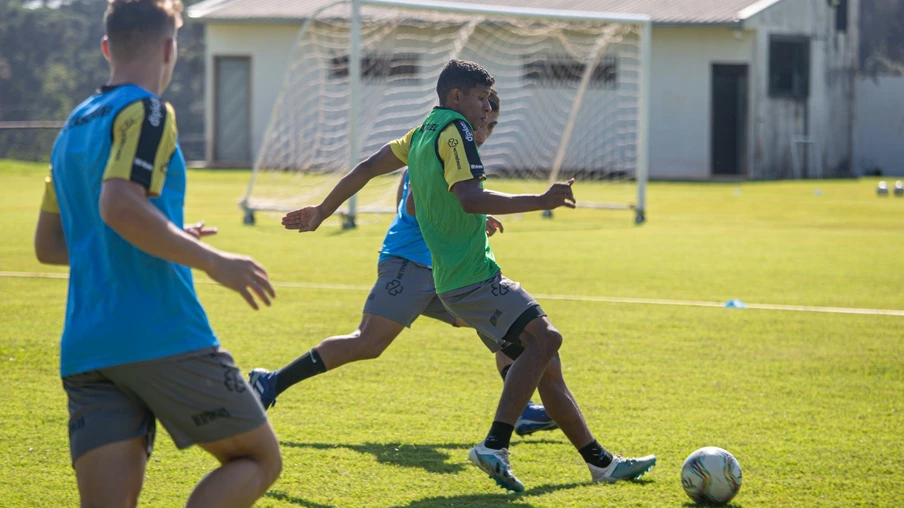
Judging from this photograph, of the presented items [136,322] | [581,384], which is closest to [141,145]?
[136,322]

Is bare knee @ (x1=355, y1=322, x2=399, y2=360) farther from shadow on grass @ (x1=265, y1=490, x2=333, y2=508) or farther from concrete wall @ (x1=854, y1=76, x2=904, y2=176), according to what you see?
concrete wall @ (x1=854, y1=76, x2=904, y2=176)

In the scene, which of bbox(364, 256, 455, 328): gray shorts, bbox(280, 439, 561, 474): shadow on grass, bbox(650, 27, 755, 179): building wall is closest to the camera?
bbox(280, 439, 561, 474): shadow on grass

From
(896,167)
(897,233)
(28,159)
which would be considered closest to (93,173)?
(897,233)

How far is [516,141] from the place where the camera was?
29.4m

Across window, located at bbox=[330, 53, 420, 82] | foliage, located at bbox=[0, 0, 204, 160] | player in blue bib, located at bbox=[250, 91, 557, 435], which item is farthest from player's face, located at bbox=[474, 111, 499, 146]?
foliage, located at bbox=[0, 0, 204, 160]

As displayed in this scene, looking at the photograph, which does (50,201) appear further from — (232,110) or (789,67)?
(232,110)

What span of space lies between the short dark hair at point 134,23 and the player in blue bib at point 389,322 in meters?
2.85

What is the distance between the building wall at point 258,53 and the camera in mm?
35875

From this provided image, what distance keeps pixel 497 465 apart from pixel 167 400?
1.97 metres

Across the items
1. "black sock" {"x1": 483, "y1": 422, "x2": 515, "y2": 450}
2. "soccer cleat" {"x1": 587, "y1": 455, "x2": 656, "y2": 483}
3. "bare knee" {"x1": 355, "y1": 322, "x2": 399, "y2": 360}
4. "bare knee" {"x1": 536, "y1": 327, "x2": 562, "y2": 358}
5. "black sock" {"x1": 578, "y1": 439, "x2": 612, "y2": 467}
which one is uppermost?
"bare knee" {"x1": 536, "y1": 327, "x2": 562, "y2": 358}

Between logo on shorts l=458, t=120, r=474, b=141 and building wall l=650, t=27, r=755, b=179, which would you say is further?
building wall l=650, t=27, r=755, b=179

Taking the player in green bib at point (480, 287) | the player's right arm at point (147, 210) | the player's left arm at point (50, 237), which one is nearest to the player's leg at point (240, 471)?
the player's right arm at point (147, 210)

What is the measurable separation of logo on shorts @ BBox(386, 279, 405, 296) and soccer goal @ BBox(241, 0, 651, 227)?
448 inches

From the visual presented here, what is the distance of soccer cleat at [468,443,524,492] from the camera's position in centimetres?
480
